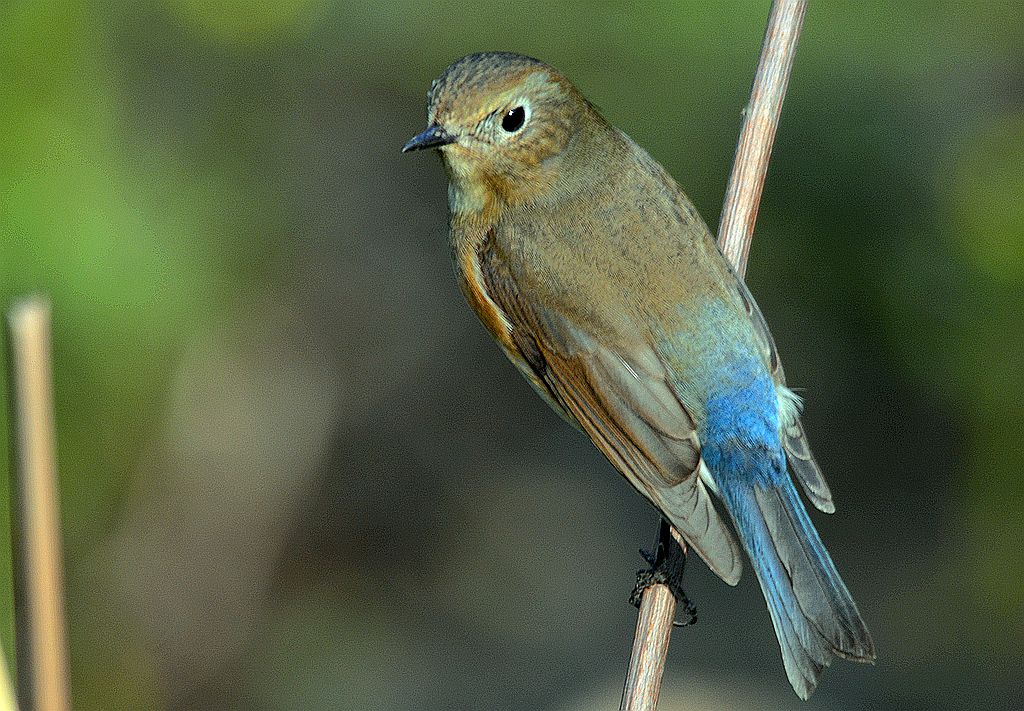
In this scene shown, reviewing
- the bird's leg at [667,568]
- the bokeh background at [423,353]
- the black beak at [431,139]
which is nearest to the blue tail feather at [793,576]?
Answer: the bird's leg at [667,568]

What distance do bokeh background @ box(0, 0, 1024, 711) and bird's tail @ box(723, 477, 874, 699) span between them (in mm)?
1553

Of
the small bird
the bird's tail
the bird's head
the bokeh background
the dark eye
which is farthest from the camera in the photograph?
the bokeh background

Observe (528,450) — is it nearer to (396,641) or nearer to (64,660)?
(396,641)

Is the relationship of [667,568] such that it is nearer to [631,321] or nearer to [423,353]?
[631,321]

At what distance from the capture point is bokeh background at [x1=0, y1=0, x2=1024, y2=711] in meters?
4.09

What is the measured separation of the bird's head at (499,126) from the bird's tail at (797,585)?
95cm

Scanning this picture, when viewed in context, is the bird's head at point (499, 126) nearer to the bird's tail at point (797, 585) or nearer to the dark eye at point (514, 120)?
Answer: the dark eye at point (514, 120)

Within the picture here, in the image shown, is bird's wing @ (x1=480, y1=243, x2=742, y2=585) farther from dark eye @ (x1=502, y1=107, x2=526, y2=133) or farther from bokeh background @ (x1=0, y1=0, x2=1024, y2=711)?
bokeh background @ (x1=0, y1=0, x2=1024, y2=711)

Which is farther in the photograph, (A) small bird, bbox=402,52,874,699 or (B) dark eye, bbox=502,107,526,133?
(B) dark eye, bbox=502,107,526,133

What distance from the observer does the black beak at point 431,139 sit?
2959 millimetres

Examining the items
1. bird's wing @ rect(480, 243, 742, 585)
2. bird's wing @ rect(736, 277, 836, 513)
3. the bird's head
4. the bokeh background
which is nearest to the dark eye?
the bird's head

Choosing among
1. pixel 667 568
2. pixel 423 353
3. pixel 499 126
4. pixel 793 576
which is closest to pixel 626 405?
pixel 667 568

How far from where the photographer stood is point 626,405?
10.1ft

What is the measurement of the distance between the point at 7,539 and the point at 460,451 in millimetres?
2392
